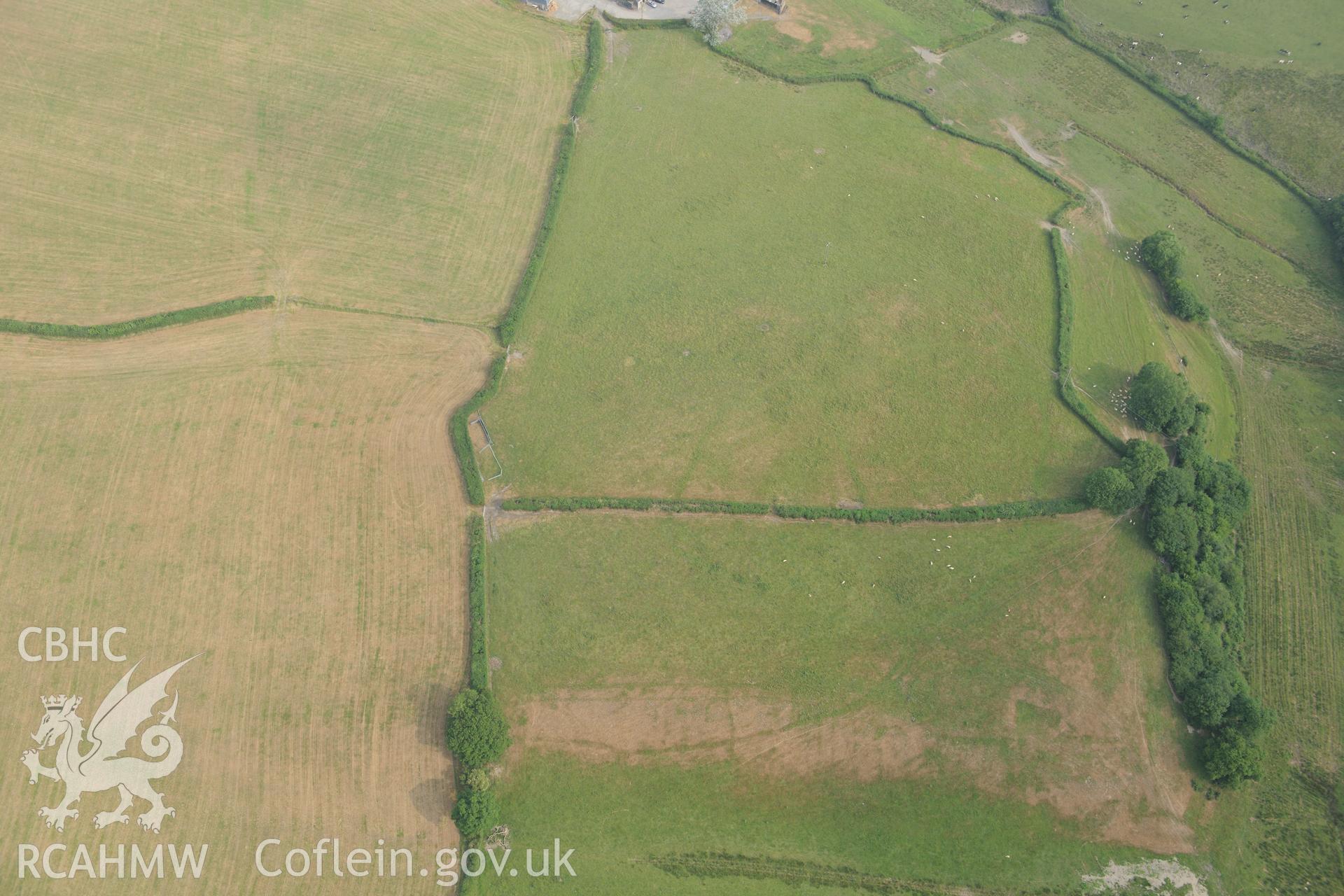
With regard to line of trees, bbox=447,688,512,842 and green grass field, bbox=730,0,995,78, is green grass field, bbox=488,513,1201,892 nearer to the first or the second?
line of trees, bbox=447,688,512,842

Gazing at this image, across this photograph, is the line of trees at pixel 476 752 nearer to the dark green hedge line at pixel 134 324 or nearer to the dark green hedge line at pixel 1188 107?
the dark green hedge line at pixel 134 324

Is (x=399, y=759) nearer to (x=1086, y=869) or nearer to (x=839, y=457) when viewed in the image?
(x=839, y=457)

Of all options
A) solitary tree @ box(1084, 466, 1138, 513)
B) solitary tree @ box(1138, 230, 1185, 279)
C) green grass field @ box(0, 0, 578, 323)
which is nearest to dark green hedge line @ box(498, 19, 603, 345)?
green grass field @ box(0, 0, 578, 323)

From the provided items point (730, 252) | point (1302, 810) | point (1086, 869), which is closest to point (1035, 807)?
point (1086, 869)

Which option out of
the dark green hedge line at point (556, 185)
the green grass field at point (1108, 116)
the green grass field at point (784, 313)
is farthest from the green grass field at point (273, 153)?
the green grass field at point (1108, 116)

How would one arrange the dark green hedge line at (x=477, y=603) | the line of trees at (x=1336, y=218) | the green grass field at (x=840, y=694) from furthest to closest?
1. the line of trees at (x=1336, y=218)
2. the dark green hedge line at (x=477, y=603)
3. the green grass field at (x=840, y=694)
